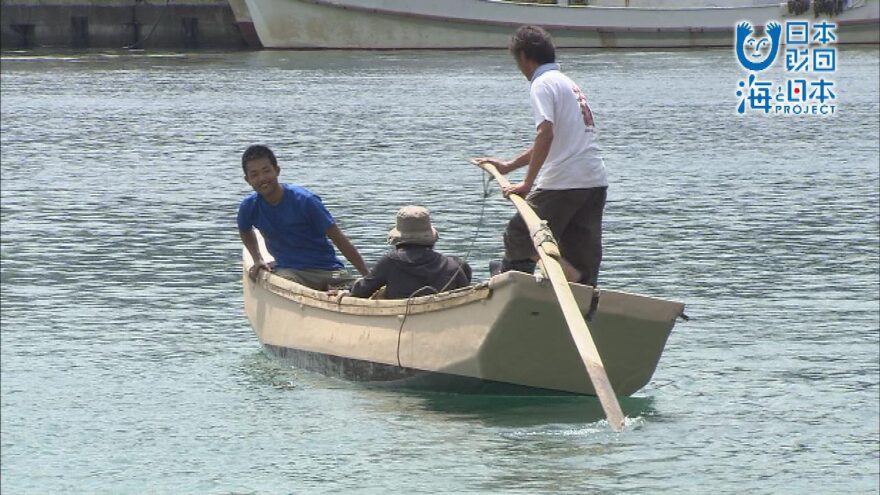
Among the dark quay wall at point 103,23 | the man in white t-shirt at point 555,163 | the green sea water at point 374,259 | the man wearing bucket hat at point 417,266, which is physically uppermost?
the dark quay wall at point 103,23

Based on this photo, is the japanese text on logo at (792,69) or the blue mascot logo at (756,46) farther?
the blue mascot logo at (756,46)

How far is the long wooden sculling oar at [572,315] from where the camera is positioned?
9.03m

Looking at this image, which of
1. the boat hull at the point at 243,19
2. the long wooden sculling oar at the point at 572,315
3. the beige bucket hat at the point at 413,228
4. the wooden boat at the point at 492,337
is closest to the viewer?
the long wooden sculling oar at the point at 572,315

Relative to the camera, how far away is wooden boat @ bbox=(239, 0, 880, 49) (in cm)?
5559

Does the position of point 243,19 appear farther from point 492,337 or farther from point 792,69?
point 492,337

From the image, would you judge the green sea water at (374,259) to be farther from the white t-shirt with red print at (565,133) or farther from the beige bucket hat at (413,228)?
the white t-shirt with red print at (565,133)

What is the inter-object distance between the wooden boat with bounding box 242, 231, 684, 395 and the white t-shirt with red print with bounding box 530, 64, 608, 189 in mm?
895

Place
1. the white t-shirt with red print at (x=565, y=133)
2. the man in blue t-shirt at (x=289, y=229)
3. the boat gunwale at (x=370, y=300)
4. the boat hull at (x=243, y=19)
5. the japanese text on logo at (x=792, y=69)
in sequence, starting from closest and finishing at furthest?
the boat gunwale at (x=370, y=300) < the white t-shirt with red print at (x=565, y=133) < the man in blue t-shirt at (x=289, y=229) < the japanese text on logo at (x=792, y=69) < the boat hull at (x=243, y=19)

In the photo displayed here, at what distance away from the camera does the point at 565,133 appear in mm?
10352

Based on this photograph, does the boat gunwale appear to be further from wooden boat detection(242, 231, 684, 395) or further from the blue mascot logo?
the blue mascot logo

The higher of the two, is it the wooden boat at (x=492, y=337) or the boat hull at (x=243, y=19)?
the boat hull at (x=243, y=19)

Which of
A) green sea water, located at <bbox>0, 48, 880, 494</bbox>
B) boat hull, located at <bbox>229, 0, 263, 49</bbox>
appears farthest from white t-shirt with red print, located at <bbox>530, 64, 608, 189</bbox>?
boat hull, located at <bbox>229, 0, 263, 49</bbox>

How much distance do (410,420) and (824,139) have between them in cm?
2144

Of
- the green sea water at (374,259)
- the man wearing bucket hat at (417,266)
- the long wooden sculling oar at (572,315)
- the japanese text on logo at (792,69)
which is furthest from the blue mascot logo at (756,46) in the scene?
the long wooden sculling oar at (572,315)
